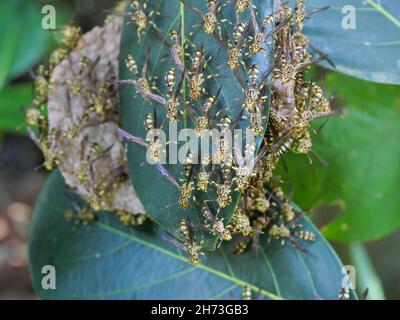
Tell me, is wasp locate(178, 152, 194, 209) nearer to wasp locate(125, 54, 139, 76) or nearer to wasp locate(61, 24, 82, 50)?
wasp locate(125, 54, 139, 76)

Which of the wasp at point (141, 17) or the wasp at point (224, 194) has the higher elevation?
the wasp at point (141, 17)

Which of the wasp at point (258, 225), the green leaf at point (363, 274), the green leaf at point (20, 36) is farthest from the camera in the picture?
the green leaf at point (20, 36)

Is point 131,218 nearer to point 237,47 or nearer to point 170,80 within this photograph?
point 170,80

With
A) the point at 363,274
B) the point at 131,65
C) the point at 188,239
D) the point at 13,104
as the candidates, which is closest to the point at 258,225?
the point at 188,239

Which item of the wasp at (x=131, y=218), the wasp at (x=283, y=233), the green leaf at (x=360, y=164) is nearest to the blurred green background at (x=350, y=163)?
the green leaf at (x=360, y=164)

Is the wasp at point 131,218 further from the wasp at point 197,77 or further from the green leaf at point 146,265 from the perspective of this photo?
the wasp at point 197,77
